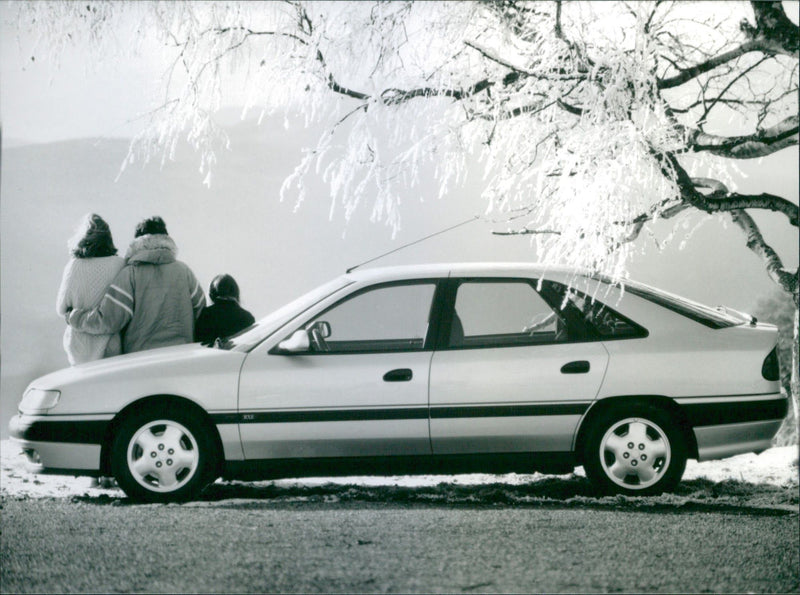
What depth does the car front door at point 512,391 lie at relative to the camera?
700 cm

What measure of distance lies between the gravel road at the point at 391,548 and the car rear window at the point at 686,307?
4.04 ft

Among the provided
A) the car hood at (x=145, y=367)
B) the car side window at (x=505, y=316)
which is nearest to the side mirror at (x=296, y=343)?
the car hood at (x=145, y=367)

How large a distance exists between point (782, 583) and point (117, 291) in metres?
5.01

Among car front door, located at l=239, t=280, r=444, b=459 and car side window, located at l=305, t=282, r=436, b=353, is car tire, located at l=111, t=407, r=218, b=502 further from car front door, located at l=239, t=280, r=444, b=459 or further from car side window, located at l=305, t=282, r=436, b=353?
car side window, located at l=305, t=282, r=436, b=353

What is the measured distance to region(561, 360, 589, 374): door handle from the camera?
709 centimetres

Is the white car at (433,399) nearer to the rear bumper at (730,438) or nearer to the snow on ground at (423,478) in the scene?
the rear bumper at (730,438)

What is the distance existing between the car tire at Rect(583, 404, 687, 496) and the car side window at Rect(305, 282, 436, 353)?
1.28 metres

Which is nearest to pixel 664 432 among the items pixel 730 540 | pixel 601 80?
pixel 730 540

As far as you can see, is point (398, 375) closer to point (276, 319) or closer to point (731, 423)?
point (276, 319)

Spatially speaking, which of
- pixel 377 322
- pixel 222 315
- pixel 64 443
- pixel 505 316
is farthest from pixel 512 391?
pixel 64 443

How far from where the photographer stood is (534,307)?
7.34 m

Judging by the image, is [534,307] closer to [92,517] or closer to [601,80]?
[601,80]

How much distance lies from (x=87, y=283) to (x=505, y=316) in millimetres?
3057

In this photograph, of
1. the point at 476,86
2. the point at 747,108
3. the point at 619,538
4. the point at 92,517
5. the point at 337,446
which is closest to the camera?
the point at 619,538
